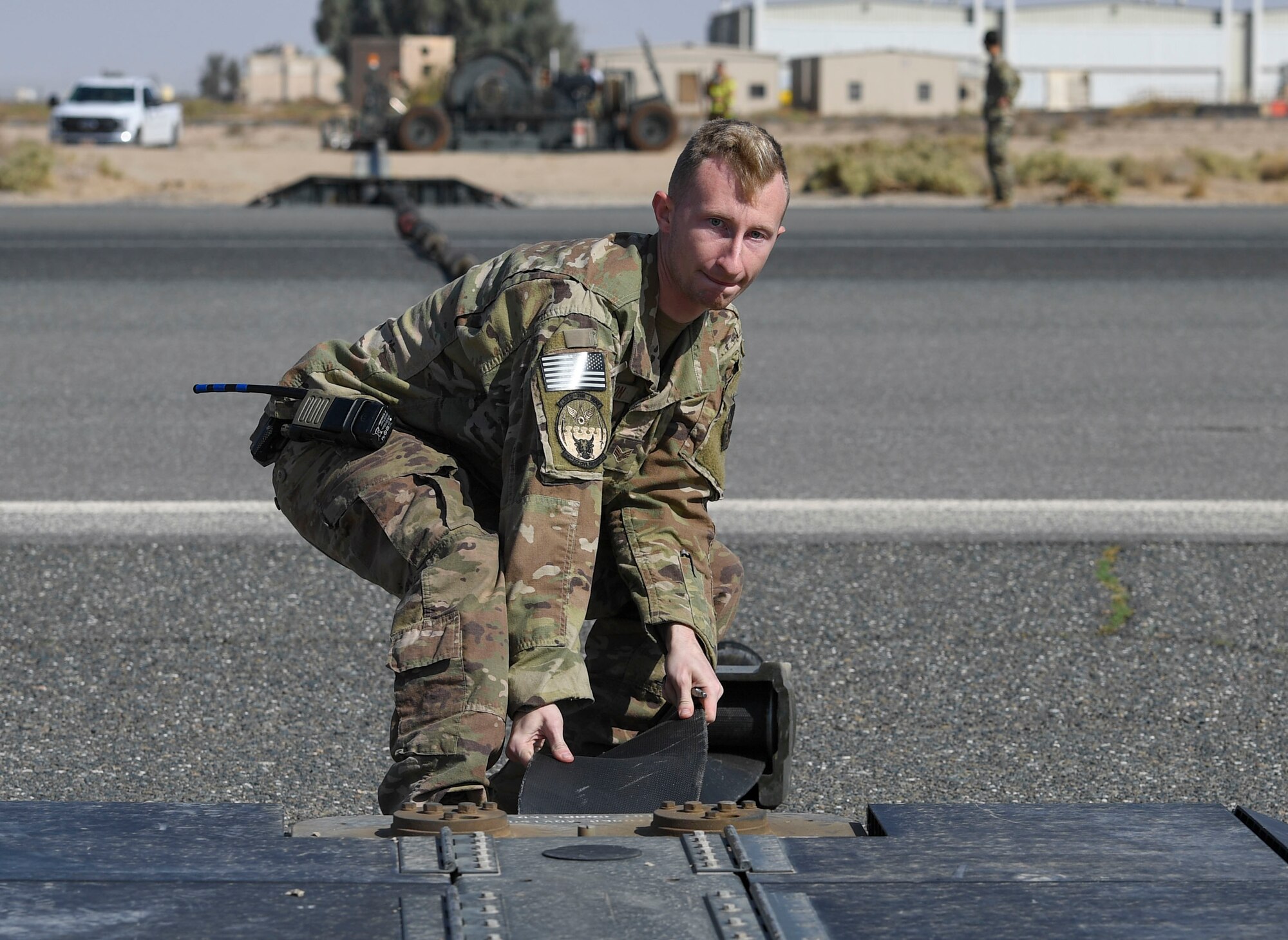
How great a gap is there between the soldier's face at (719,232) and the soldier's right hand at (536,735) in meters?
0.76

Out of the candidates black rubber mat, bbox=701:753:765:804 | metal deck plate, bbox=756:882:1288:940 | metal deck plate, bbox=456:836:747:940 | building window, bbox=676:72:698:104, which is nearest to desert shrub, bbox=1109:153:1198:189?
building window, bbox=676:72:698:104

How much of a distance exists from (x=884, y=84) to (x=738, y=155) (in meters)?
73.6

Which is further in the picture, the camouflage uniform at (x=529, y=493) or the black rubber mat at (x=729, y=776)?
the black rubber mat at (x=729, y=776)

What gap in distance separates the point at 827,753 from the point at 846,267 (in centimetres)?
1029

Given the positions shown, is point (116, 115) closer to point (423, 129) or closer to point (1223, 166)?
point (423, 129)

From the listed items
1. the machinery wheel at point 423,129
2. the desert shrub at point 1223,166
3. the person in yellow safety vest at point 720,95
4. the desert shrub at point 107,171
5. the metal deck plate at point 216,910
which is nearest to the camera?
the metal deck plate at point 216,910

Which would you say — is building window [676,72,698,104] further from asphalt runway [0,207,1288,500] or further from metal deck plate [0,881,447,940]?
metal deck plate [0,881,447,940]

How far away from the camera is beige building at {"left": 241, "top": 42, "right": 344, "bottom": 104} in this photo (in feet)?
357

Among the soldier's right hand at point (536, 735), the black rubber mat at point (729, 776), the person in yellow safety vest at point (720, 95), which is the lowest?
the black rubber mat at point (729, 776)

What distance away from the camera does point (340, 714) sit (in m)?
3.81

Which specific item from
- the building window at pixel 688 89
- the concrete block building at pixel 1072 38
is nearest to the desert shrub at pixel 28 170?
the building window at pixel 688 89

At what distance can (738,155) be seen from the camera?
8.88ft

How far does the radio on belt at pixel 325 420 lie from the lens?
3051mm

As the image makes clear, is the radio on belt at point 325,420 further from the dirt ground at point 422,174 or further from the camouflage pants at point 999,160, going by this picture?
the camouflage pants at point 999,160
